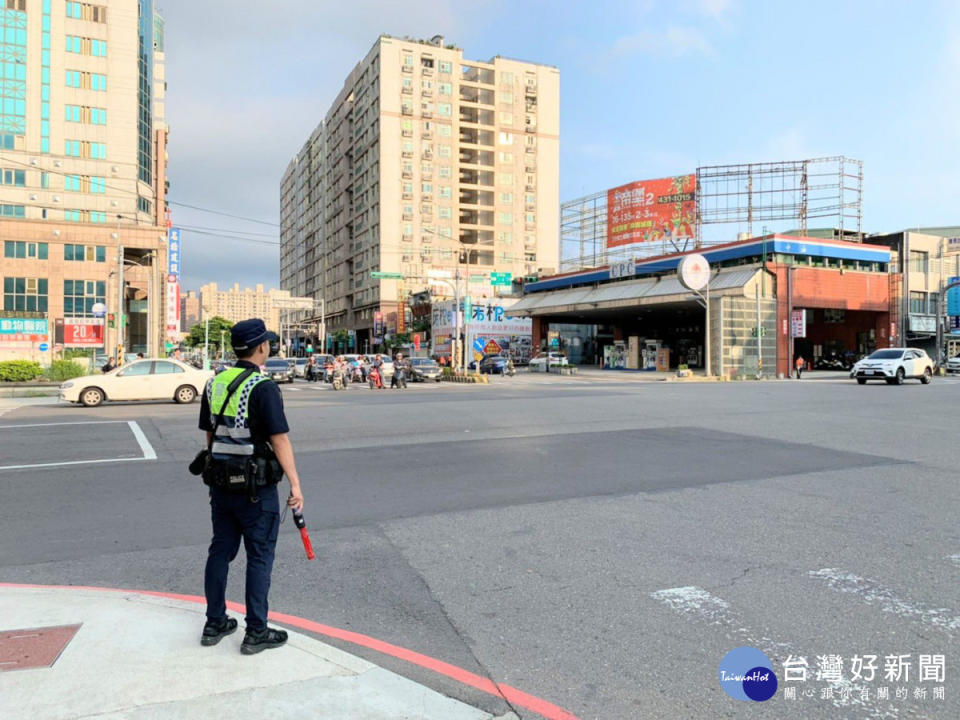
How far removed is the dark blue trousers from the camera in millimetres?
3668

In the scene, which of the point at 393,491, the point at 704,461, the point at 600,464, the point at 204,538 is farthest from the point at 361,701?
the point at 704,461

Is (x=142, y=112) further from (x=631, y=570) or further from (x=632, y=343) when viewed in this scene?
(x=631, y=570)

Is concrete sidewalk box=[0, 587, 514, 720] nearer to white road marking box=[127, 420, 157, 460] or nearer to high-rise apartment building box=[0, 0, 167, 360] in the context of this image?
white road marking box=[127, 420, 157, 460]

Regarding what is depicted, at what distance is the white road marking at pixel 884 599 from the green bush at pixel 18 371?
1349 inches

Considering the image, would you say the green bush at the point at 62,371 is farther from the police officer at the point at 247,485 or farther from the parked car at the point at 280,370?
the police officer at the point at 247,485

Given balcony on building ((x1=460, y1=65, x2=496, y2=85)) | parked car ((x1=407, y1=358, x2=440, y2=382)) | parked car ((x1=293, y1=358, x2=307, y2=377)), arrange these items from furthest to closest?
balcony on building ((x1=460, y1=65, x2=496, y2=85)), parked car ((x1=293, y1=358, x2=307, y2=377)), parked car ((x1=407, y1=358, x2=440, y2=382))

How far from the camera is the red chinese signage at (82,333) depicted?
3306 centimetres

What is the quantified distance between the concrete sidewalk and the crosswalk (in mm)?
1754


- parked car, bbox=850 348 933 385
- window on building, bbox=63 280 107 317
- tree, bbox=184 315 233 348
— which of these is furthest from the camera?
tree, bbox=184 315 233 348

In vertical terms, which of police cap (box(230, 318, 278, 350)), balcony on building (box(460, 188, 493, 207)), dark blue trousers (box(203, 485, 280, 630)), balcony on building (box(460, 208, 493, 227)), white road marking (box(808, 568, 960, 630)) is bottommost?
white road marking (box(808, 568, 960, 630))

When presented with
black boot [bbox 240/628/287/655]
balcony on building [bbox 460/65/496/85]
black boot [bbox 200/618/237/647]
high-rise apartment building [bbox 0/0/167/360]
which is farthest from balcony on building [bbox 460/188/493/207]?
black boot [bbox 240/628/287/655]

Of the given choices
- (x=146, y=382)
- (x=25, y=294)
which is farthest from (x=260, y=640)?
(x=25, y=294)

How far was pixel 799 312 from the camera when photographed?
4297cm

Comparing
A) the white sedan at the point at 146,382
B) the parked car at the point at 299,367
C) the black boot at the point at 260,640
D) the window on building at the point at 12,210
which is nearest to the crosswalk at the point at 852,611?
the black boot at the point at 260,640
